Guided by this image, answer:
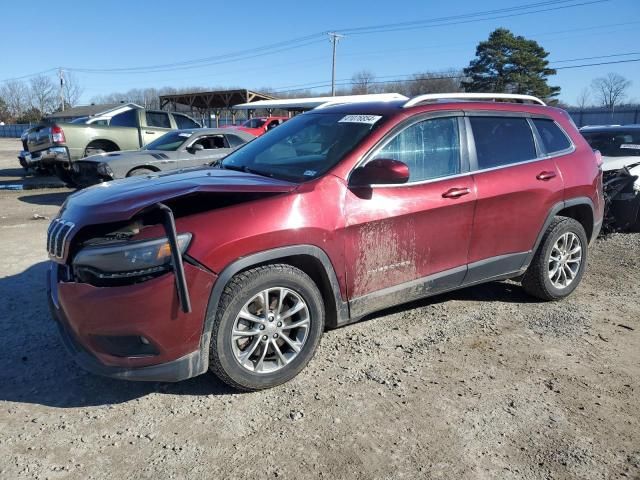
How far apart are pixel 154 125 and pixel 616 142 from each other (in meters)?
10.3

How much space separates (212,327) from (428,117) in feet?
7.28

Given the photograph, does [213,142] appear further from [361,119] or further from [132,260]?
[132,260]

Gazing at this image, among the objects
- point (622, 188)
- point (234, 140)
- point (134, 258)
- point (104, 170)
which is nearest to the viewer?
point (134, 258)

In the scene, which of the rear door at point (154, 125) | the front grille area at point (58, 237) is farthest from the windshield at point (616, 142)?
the rear door at point (154, 125)

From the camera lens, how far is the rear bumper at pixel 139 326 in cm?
259

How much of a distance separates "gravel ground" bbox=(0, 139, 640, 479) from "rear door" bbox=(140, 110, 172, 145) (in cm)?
889

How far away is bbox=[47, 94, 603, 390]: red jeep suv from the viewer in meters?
2.67

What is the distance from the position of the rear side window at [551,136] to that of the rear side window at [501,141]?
158 mm

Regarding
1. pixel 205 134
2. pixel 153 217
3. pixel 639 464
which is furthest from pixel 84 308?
pixel 205 134

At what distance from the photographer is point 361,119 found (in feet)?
12.3

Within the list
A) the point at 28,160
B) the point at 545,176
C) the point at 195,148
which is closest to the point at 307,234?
the point at 545,176

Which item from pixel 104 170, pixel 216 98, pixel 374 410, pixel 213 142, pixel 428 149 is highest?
pixel 216 98

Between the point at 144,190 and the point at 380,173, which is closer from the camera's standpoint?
the point at 144,190

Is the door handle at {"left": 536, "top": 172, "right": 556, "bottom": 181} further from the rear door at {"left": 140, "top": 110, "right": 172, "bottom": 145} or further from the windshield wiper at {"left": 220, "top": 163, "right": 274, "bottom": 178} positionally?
the rear door at {"left": 140, "top": 110, "right": 172, "bottom": 145}
